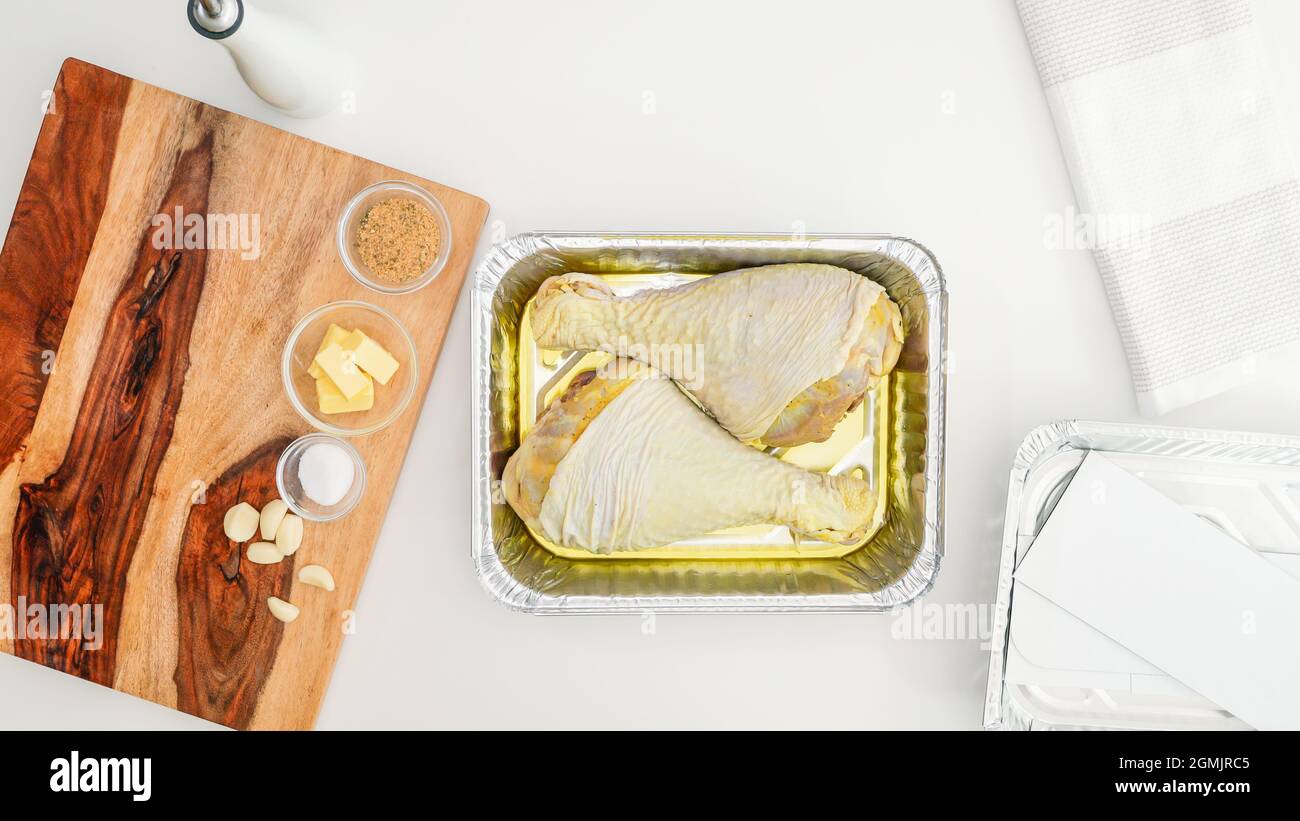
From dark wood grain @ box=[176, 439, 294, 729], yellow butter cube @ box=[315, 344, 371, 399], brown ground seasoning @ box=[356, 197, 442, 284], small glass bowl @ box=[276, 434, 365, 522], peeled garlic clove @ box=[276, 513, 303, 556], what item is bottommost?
dark wood grain @ box=[176, 439, 294, 729]

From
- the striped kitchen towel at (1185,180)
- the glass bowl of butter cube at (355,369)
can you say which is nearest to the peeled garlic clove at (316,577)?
the glass bowl of butter cube at (355,369)

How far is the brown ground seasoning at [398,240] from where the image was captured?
1.01 meters

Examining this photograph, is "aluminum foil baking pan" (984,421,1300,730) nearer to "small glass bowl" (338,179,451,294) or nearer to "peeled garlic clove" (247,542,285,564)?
"small glass bowl" (338,179,451,294)

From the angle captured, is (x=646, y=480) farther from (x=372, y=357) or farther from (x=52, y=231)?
(x=52, y=231)

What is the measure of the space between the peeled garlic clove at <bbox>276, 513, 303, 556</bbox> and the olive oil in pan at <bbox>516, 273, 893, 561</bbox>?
34 centimetres

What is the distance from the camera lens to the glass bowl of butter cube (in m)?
1.00

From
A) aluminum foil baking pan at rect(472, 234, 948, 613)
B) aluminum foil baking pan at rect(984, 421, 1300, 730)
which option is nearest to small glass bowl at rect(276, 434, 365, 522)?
aluminum foil baking pan at rect(472, 234, 948, 613)

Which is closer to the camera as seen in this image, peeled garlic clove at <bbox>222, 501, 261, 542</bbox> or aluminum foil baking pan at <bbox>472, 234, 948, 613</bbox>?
aluminum foil baking pan at <bbox>472, 234, 948, 613</bbox>

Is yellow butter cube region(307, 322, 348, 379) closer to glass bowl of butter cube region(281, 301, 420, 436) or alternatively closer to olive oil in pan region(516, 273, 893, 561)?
glass bowl of butter cube region(281, 301, 420, 436)

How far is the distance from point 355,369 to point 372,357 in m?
0.03

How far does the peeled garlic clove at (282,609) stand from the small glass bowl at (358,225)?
1.51ft

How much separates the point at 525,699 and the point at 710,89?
3.04ft

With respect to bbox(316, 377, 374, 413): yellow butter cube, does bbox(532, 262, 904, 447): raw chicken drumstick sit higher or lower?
higher

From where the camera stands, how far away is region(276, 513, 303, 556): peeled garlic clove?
103 centimetres
